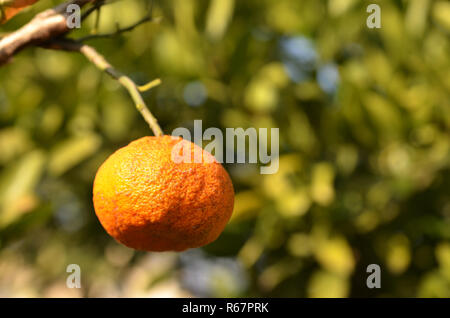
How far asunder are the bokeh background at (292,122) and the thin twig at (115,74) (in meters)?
0.79

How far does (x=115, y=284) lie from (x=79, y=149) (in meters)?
0.68

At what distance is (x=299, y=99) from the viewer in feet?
4.93

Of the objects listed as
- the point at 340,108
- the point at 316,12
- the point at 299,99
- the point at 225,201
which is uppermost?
the point at 316,12

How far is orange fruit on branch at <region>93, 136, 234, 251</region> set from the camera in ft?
1.57

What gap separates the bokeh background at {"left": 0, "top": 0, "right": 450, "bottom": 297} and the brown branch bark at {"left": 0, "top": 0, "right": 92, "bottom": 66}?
2.60 ft

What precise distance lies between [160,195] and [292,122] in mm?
1024

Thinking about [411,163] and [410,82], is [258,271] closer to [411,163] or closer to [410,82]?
[411,163]

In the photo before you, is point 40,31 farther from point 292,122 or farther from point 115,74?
point 292,122

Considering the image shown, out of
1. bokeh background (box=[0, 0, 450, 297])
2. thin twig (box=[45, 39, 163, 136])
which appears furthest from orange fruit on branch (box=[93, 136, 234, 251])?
bokeh background (box=[0, 0, 450, 297])

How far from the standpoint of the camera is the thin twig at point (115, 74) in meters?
0.47

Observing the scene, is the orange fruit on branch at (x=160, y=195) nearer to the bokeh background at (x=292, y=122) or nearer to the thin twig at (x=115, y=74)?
the thin twig at (x=115, y=74)

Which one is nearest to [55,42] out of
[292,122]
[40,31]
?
[40,31]

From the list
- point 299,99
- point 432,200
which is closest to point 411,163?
point 432,200

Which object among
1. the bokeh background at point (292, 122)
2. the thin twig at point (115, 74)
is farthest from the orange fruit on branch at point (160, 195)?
the bokeh background at point (292, 122)
